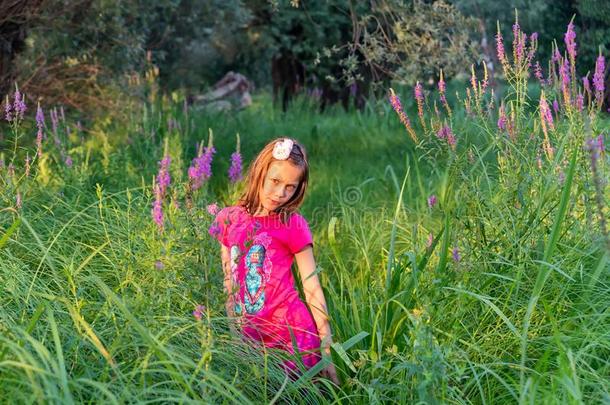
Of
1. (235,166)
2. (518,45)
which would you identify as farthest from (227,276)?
(518,45)

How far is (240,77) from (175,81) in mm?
7220

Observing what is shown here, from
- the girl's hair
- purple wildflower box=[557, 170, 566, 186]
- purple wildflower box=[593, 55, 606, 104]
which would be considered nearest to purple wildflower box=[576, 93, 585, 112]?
purple wildflower box=[593, 55, 606, 104]

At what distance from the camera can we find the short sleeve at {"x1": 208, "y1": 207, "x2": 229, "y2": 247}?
291cm

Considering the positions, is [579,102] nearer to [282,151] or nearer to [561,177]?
[561,177]

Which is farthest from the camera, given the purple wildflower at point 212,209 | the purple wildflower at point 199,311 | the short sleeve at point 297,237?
the short sleeve at point 297,237

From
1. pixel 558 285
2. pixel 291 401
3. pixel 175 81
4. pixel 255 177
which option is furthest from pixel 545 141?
pixel 175 81

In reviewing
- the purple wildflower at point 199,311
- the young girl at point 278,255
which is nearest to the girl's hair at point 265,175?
the young girl at point 278,255

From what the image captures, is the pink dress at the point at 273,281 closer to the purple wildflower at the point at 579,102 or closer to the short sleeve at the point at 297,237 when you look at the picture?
the short sleeve at the point at 297,237

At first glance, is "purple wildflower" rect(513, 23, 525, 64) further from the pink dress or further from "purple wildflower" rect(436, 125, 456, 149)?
the pink dress

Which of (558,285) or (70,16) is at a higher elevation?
(70,16)

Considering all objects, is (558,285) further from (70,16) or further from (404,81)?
(70,16)

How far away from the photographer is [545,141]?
3.82 meters

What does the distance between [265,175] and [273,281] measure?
42cm

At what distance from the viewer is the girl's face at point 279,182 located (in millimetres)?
3607
